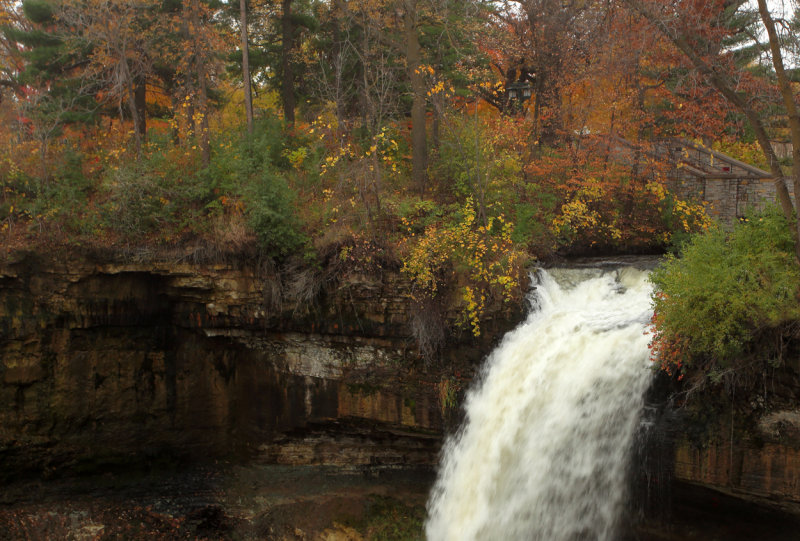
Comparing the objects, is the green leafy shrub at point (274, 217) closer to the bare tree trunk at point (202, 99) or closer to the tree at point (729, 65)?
the bare tree trunk at point (202, 99)

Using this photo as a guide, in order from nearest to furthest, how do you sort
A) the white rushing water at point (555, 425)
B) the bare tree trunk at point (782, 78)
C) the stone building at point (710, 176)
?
the bare tree trunk at point (782, 78) → the white rushing water at point (555, 425) → the stone building at point (710, 176)

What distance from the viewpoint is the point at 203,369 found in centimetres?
1480

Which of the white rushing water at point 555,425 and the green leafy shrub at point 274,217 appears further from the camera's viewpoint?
the green leafy shrub at point 274,217

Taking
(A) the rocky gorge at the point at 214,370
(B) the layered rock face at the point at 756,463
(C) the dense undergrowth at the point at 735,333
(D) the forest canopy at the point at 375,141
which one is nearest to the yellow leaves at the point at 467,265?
(D) the forest canopy at the point at 375,141

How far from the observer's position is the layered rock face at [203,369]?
13.2m

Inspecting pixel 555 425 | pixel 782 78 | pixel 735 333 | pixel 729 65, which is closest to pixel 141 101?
pixel 555 425

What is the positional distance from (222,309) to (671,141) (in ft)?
41.1

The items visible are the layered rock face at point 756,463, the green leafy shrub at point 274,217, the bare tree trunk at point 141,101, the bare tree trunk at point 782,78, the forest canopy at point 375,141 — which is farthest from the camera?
the bare tree trunk at point 141,101

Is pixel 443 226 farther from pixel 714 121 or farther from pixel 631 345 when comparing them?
pixel 714 121

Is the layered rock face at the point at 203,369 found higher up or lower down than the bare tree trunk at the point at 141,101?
lower down

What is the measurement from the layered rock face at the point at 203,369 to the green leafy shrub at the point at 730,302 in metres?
4.51

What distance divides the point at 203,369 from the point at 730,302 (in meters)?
Answer: 11.7

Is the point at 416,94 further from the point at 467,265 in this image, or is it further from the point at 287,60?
the point at 467,265

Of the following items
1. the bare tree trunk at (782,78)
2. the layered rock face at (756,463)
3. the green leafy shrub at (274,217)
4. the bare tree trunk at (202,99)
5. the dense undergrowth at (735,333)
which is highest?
the bare tree trunk at (202,99)
